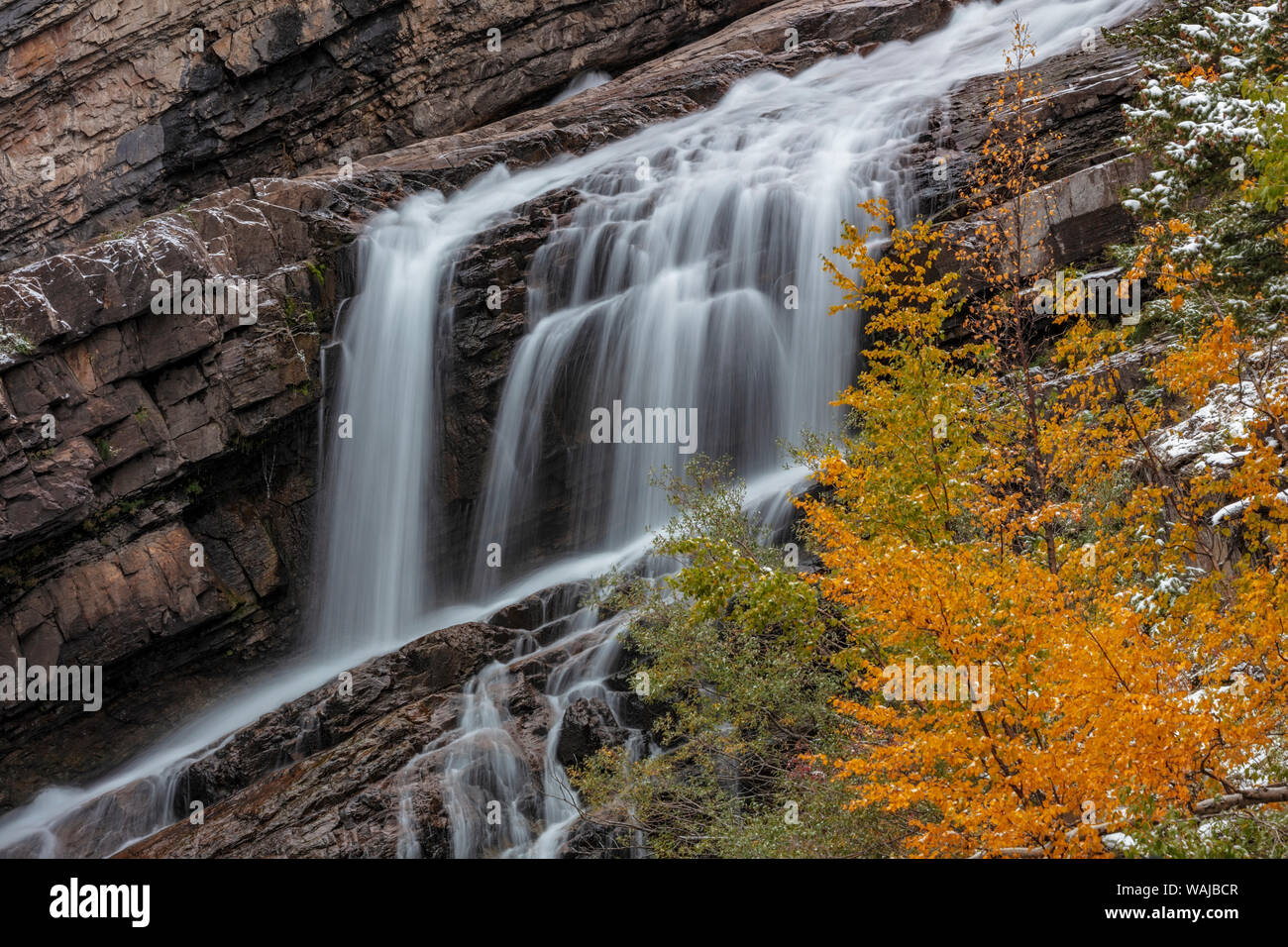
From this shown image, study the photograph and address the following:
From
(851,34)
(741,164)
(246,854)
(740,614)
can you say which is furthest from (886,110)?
(246,854)

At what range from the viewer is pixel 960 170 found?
73.5ft

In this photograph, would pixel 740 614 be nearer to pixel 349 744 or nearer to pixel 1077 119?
pixel 349 744

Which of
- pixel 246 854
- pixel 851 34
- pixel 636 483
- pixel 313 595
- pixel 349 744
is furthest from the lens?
pixel 851 34

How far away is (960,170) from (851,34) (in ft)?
33.1
